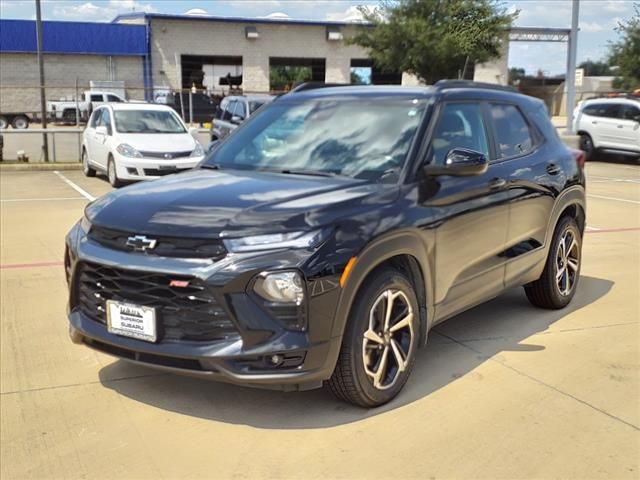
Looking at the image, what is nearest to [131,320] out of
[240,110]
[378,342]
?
[378,342]

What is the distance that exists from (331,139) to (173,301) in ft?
5.45

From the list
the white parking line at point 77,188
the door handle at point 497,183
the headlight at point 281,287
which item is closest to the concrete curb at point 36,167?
the white parking line at point 77,188

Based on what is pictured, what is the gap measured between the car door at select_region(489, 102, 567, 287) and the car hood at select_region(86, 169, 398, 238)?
1.46m

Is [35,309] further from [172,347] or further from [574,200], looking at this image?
[574,200]

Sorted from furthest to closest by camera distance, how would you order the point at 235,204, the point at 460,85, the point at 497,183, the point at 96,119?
the point at 96,119 < the point at 460,85 < the point at 497,183 < the point at 235,204

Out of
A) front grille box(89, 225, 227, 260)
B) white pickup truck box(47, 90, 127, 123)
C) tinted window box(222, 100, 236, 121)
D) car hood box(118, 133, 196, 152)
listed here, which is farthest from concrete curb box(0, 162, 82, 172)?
white pickup truck box(47, 90, 127, 123)

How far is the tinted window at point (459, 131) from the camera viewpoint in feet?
14.8

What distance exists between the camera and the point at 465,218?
14.7 feet

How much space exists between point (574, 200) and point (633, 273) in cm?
193

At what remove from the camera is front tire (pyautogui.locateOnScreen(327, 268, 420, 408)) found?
3.66m

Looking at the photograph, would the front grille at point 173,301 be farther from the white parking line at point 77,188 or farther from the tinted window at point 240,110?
the tinted window at point 240,110

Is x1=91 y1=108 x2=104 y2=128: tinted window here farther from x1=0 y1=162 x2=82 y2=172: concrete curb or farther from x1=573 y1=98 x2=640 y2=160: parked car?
x1=573 y1=98 x2=640 y2=160: parked car

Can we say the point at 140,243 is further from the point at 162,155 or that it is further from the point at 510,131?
the point at 162,155

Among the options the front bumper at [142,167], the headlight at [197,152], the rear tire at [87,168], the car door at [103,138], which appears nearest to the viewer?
the front bumper at [142,167]
